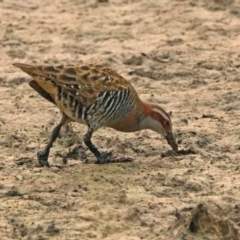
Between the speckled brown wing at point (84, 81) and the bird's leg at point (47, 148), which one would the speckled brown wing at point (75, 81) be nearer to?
the speckled brown wing at point (84, 81)

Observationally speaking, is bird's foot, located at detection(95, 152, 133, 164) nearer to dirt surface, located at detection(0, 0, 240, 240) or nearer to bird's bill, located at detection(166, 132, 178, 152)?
dirt surface, located at detection(0, 0, 240, 240)

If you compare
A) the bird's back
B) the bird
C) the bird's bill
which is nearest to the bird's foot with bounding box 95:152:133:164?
the bird

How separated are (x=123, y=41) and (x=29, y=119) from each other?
3279 mm

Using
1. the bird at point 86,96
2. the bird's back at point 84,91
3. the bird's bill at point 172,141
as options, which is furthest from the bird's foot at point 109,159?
the bird's bill at point 172,141

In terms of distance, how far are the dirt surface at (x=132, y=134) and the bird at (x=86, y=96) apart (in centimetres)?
34

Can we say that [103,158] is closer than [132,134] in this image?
Yes

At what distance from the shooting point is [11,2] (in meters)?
15.8

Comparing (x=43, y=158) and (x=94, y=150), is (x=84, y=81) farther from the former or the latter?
(x=43, y=158)

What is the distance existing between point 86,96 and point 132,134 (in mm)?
1328

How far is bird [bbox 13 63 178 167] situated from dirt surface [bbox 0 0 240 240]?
342 millimetres

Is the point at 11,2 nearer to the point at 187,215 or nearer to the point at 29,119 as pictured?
the point at 29,119

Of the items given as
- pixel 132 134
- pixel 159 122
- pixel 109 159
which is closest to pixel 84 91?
pixel 109 159

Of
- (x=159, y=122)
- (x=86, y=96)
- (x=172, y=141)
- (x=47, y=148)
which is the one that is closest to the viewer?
Result: (x=86, y=96)

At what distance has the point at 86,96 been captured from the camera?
9.55 metres
